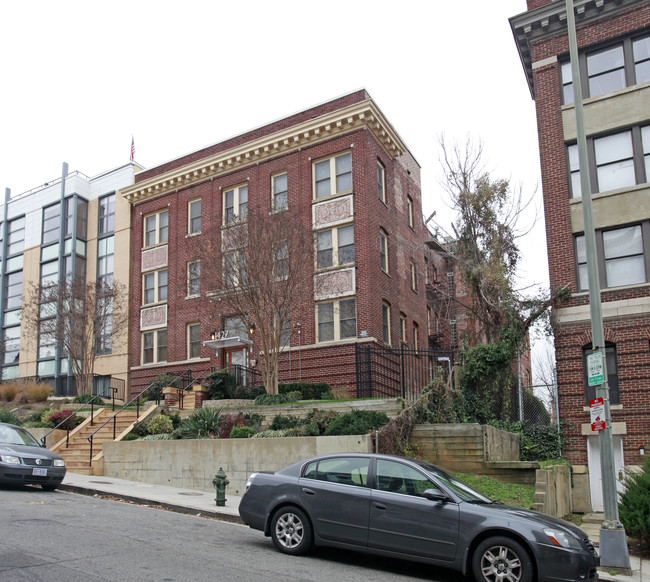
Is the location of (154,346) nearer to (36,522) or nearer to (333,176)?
(333,176)

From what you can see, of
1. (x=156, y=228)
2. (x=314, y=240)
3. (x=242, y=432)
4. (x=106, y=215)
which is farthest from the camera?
(x=106, y=215)

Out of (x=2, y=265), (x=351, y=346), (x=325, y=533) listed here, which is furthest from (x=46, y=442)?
(x=2, y=265)

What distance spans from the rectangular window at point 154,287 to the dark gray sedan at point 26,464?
1925 cm

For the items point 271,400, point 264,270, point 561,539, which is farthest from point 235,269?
point 561,539

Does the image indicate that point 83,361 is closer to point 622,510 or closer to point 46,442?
point 46,442

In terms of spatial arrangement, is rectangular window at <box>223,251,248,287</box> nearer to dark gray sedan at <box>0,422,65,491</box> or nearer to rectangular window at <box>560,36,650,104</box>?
dark gray sedan at <box>0,422,65,491</box>

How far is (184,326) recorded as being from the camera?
1238 inches

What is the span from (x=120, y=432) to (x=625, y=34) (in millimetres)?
19722

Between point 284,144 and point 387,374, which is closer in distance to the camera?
point 387,374

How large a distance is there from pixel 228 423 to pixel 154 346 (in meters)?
15.9

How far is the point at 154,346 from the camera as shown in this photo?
3291cm

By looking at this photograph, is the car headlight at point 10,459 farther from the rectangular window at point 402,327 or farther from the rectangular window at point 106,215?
the rectangular window at point 106,215

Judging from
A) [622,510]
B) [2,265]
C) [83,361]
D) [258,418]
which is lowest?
[622,510]

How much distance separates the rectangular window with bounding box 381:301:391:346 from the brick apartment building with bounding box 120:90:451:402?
0.09m
